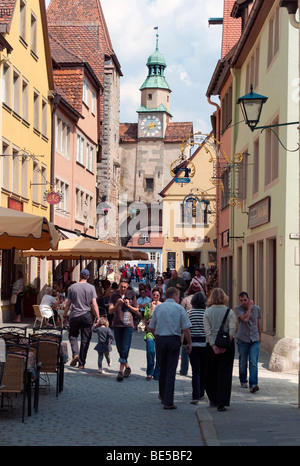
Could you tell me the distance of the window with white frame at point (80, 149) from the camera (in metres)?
41.2

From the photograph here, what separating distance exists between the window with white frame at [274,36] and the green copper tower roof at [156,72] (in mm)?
79725

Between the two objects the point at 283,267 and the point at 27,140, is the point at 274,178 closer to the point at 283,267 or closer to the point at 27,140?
the point at 283,267

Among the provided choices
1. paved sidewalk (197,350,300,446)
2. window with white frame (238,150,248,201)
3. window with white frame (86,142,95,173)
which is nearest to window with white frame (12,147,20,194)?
window with white frame (238,150,248,201)

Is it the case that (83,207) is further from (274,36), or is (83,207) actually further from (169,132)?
(169,132)

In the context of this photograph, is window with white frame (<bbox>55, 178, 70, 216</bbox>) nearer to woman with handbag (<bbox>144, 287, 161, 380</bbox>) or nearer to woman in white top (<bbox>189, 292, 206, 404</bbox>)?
woman with handbag (<bbox>144, 287, 161, 380</bbox>)

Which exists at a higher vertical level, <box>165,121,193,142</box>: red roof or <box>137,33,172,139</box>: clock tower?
<box>137,33,172,139</box>: clock tower

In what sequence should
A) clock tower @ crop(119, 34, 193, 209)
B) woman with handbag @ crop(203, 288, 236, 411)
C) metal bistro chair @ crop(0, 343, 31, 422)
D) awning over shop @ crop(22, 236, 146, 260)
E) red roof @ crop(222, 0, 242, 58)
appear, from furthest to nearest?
1. clock tower @ crop(119, 34, 193, 209)
2. red roof @ crop(222, 0, 242, 58)
3. awning over shop @ crop(22, 236, 146, 260)
4. woman with handbag @ crop(203, 288, 236, 411)
5. metal bistro chair @ crop(0, 343, 31, 422)

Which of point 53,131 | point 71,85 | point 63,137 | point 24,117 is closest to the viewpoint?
point 24,117

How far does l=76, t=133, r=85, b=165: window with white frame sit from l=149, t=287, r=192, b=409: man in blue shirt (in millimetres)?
30125

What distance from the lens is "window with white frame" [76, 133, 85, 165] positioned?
41.2 meters

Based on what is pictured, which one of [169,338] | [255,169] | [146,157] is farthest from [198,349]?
[146,157]

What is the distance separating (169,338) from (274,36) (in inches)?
Answer: 390

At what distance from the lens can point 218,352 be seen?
35.1 feet

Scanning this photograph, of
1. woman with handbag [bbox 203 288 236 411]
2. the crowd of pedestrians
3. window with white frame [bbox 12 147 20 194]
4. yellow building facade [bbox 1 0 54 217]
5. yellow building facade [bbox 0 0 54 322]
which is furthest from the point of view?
window with white frame [bbox 12 147 20 194]
